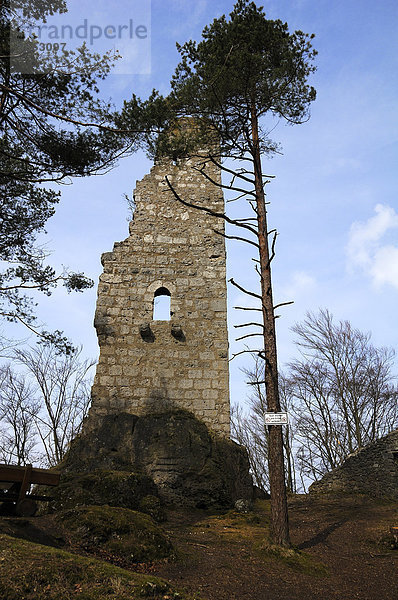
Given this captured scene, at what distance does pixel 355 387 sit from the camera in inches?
720

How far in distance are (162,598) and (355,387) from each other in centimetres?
1661

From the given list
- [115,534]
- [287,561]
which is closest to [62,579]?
[115,534]

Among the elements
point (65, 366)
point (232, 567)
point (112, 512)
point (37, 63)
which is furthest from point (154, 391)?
point (65, 366)

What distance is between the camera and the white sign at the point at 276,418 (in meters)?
6.06

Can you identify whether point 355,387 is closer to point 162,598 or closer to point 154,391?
point 154,391

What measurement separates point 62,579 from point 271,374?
13.4ft

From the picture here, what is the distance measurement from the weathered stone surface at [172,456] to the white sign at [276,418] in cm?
281

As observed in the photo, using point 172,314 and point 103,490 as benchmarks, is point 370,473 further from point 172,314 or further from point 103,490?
point 103,490

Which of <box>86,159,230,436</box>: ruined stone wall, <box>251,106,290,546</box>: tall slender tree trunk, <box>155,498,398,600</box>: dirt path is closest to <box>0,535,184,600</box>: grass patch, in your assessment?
<box>155,498,398,600</box>: dirt path

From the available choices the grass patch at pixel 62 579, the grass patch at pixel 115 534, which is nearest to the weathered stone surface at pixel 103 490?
the grass patch at pixel 115 534

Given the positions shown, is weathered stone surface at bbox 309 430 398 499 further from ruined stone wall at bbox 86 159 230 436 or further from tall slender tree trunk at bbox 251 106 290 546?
tall slender tree trunk at bbox 251 106 290 546

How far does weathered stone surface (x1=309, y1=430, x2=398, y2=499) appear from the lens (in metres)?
10.9

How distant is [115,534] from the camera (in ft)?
16.3

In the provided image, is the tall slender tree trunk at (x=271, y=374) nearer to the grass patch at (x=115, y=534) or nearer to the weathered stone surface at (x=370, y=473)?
the grass patch at (x=115, y=534)
